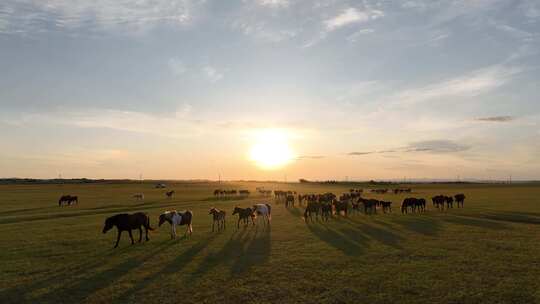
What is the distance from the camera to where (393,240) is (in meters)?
21.2

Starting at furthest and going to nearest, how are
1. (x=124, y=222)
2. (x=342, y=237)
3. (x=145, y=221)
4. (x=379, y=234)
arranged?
(x=379, y=234), (x=342, y=237), (x=145, y=221), (x=124, y=222)

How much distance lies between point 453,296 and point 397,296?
5.81ft

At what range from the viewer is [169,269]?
15391 millimetres

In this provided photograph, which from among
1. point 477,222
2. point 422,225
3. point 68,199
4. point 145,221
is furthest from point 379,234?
point 68,199

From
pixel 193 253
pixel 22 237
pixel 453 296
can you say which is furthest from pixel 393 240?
pixel 22 237

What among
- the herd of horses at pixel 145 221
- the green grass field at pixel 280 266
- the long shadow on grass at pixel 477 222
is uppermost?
the herd of horses at pixel 145 221

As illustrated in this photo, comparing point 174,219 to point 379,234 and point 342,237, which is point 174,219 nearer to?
point 342,237

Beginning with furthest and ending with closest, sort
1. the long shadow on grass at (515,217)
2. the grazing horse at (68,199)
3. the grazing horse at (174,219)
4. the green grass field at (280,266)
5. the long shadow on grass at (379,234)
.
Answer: the grazing horse at (68,199) → the long shadow on grass at (515,217) → the grazing horse at (174,219) → the long shadow on grass at (379,234) → the green grass field at (280,266)

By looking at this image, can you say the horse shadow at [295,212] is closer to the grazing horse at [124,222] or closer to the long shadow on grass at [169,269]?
the long shadow on grass at [169,269]

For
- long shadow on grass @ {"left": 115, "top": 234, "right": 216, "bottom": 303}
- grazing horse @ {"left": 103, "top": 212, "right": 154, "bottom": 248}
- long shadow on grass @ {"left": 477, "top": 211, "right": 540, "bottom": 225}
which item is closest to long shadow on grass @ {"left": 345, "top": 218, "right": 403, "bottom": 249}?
long shadow on grass @ {"left": 115, "top": 234, "right": 216, "bottom": 303}

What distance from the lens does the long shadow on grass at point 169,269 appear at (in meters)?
12.3

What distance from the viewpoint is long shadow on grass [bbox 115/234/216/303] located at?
40.3 ft

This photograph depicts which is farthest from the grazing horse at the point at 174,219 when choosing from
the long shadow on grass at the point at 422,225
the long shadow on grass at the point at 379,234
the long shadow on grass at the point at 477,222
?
the long shadow on grass at the point at 477,222

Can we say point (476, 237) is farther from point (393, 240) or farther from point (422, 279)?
point (422, 279)
